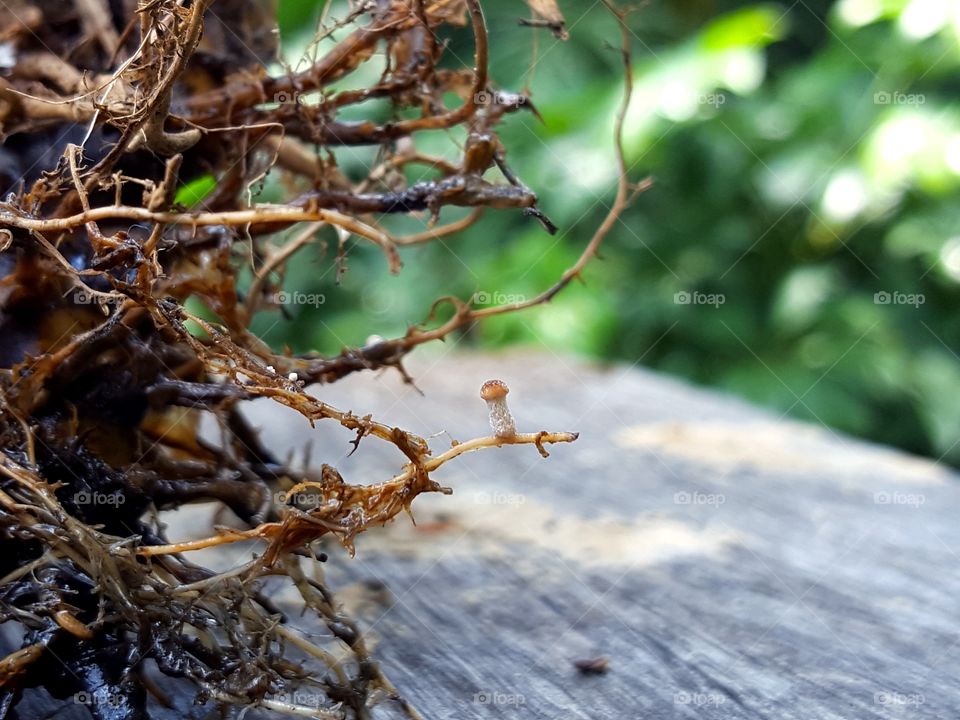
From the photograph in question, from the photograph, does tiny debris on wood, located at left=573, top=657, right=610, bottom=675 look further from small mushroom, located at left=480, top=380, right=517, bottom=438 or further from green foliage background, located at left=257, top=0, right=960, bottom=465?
green foliage background, located at left=257, top=0, right=960, bottom=465

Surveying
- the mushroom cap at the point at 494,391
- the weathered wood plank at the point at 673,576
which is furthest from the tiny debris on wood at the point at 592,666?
the mushroom cap at the point at 494,391

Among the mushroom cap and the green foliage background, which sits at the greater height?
the green foliage background

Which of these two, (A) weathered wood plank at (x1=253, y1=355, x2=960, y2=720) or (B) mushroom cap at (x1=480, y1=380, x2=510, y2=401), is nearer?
(B) mushroom cap at (x1=480, y1=380, x2=510, y2=401)

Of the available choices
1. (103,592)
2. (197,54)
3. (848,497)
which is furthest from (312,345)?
(103,592)

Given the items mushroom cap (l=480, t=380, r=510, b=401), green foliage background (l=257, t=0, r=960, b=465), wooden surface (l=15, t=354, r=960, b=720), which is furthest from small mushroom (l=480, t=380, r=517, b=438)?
green foliage background (l=257, t=0, r=960, b=465)

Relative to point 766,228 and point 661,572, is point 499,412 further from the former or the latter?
point 766,228

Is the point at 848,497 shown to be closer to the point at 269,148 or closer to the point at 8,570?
the point at 269,148

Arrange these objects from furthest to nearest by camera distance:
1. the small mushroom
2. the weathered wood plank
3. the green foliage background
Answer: the green foliage background
the weathered wood plank
the small mushroom
